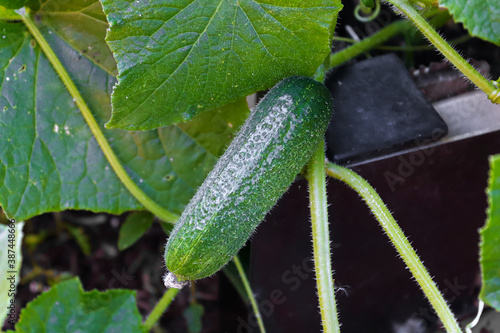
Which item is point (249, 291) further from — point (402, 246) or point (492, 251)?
point (492, 251)

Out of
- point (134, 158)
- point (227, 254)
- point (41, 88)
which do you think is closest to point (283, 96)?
point (227, 254)

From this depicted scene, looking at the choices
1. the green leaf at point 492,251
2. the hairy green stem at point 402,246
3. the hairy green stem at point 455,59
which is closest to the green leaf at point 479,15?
the hairy green stem at point 455,59

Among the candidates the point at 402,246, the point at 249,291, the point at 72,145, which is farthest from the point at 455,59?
the point at 72,145

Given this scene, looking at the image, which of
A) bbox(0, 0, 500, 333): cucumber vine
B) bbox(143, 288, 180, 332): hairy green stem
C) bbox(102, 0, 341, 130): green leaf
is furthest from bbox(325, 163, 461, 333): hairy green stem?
bbox(143, 288, 180, 332): hairy green stem

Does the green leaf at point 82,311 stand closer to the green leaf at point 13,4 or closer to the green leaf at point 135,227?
the green leaf at point 135,227

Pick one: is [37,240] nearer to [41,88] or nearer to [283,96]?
[41,88]

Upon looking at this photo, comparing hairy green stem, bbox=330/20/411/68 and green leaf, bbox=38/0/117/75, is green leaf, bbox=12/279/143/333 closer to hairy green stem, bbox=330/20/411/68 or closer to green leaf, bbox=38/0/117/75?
green leaf, bbox=38/0/117/75
